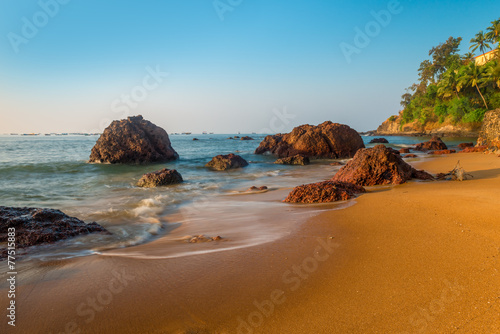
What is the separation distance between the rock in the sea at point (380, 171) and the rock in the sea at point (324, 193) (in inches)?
42.2

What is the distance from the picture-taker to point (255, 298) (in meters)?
2.13

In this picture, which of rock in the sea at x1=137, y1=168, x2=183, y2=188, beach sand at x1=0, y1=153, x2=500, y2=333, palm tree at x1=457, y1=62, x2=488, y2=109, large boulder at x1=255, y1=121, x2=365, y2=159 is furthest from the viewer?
palm tree at x1=457, y1=62, x2=488, y2=109

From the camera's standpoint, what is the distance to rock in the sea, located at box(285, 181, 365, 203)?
5688mm

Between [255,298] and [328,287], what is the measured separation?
60 cm

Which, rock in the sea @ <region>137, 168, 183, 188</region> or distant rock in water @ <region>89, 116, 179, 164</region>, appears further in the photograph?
distant rock in water @ <region>89, 116, 179, 164</region>

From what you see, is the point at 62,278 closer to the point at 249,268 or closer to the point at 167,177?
Result: the point at 249,268

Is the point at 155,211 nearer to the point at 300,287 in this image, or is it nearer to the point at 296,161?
the point at 300,287

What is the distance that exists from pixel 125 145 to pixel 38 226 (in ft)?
47.1

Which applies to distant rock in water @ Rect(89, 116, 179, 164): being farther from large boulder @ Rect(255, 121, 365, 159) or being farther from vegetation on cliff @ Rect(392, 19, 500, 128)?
vegetation on cliff @ Rect(392, 19, 500, 128)

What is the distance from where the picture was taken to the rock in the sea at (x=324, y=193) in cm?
569

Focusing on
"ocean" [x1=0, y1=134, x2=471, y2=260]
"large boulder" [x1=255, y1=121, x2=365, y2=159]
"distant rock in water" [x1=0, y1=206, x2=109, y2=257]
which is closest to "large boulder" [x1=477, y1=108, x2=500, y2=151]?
"large boulder" [x1=255, y1=121, x2=365, y2=159]

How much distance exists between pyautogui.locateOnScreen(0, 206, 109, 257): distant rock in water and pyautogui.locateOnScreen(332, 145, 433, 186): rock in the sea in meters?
6.08

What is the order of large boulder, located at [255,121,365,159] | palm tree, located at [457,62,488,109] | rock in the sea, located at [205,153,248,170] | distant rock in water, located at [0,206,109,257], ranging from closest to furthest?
distant rock in water, located at [0,206,109,257] → rock in the sea, located at [205,153,248,170] → large boulder, located at [255,121,365,159] → palm tree, located at [457,62,488,109]

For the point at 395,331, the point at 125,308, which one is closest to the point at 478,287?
the point at 395,331
